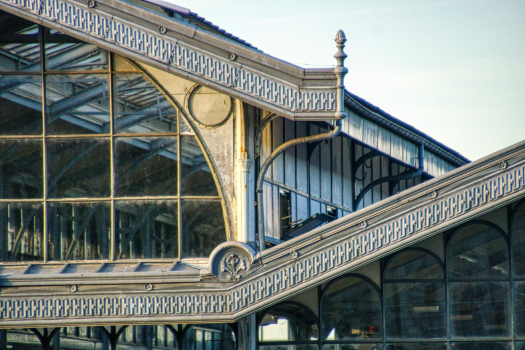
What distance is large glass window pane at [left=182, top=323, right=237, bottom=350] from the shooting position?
17.4m

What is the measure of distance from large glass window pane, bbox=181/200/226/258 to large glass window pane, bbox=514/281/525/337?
6189 mm

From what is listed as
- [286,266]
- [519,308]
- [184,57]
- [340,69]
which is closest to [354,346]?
[286,266]

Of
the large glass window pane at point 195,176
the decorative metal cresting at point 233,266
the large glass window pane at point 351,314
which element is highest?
the large glass window pane at point 195,176

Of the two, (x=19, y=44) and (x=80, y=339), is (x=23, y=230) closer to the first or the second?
(x=80, y=339)

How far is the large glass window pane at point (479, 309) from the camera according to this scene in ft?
55.3

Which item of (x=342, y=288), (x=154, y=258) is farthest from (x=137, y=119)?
(x=342, y=288)

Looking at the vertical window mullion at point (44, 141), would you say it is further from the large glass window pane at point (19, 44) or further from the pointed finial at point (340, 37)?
the pointed finial at point (340, 37)

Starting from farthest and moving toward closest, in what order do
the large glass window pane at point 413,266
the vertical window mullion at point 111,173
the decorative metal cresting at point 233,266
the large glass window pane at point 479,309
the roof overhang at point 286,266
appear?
the vertical window mullion at point 111,173 < the large glass window pane at point 413,266 < the large glass window pane at point 479,309 < the decorative metal cresting at point 233,266 < the roof overhang at point 286,266

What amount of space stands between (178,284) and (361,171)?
11851 millimetres

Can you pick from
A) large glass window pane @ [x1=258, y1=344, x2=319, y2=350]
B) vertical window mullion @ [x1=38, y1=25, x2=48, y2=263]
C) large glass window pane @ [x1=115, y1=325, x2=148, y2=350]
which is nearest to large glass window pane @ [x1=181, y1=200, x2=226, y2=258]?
large glass window pane @ [x1=115, y1=325, x2=148, y2=350]

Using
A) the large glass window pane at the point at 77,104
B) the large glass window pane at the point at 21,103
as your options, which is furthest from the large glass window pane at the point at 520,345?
the large glass window pane at the point at 21,103

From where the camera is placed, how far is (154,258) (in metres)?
17.3

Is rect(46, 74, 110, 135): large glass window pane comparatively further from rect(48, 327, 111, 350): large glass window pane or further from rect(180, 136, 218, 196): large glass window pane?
rect(48, 327, 111, 350): large glass window pane

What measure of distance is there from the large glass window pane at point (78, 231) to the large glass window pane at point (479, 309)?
7404mm
